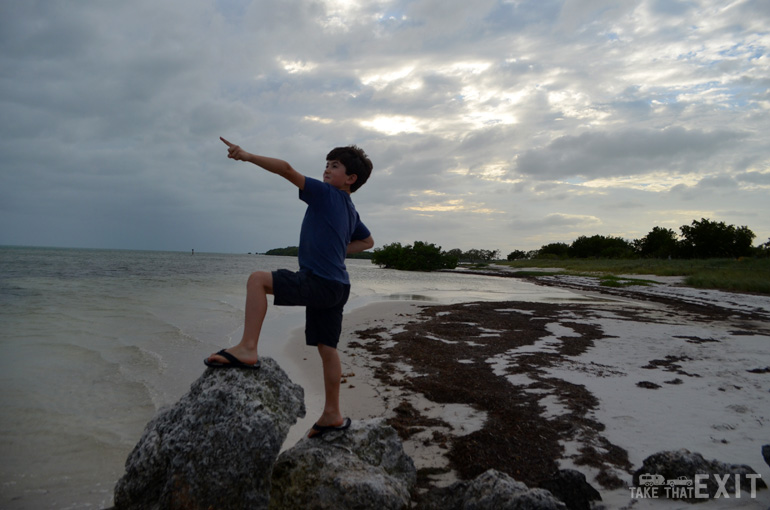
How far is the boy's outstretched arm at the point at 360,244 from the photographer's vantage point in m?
3.82

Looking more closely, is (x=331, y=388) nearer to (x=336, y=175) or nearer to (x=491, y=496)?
(x=491, y=496)

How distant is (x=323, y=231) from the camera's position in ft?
10.9

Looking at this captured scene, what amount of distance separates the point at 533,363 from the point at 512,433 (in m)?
3.03

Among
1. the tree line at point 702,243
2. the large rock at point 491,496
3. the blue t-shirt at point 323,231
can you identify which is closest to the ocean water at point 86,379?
the blue t-shirt at point 323,231

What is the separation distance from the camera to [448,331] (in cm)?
1030

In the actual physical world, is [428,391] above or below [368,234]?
below

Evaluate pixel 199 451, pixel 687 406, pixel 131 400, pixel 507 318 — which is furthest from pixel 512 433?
pixel 507 318

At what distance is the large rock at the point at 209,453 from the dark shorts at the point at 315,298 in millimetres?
622

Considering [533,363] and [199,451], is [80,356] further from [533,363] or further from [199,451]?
[533,363]

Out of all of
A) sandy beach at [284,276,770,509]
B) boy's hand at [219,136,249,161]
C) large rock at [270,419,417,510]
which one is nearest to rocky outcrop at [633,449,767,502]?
sandy beach at [284,276,770,509]

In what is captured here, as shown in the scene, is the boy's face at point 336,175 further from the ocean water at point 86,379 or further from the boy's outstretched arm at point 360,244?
the ocean water at point 86,379

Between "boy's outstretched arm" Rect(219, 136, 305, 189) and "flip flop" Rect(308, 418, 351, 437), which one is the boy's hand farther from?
"flip flop" Rect(308, 418, 351, 437)

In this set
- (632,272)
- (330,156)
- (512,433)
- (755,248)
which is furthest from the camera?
(755,248)

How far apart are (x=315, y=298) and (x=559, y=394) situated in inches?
146
